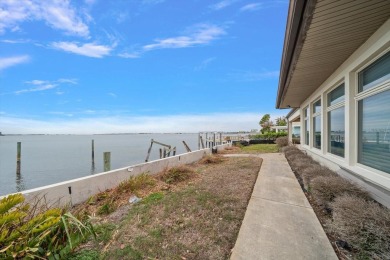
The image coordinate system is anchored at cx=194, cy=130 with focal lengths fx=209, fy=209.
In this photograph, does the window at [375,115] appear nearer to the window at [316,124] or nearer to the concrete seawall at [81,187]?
the window at [316,124]

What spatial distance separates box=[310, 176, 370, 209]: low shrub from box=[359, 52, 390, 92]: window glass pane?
1.90 meters

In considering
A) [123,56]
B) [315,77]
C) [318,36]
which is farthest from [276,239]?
→ [123,56]

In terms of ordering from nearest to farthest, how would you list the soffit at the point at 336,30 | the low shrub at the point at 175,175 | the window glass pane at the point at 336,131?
the soffit at the point at 336,30 < the window glass pane at the point at 336,131 < the low shrub at the point at 175,175

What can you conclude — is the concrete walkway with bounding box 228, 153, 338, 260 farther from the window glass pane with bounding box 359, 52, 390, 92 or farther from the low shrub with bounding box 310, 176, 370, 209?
the window glass pane with bounding box 359, 52, 390, 92

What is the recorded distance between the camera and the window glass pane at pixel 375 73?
3.44 m

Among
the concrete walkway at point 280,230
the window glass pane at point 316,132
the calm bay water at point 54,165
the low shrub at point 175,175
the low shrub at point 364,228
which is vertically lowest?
the calm bay water at point 54,165

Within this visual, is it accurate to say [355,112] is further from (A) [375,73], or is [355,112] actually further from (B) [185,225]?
(B) [185,225]

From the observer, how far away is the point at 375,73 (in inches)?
150

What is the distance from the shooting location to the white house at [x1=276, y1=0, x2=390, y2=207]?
9.53ft

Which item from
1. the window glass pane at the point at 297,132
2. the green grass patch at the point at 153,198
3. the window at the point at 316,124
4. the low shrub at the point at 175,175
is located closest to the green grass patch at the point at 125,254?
the green grass patch at the point at 153,198

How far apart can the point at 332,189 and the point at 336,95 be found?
10.9 ft

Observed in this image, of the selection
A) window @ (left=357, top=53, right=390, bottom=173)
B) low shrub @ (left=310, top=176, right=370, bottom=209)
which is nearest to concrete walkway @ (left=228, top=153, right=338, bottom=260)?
low shrub @ (left=310, top=176, right=370, bottom=209)

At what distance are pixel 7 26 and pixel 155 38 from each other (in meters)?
6.72

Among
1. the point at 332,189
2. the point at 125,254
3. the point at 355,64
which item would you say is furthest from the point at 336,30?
the point at 125,254
